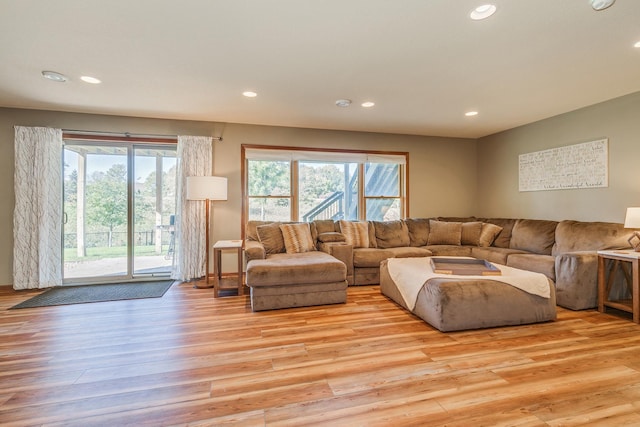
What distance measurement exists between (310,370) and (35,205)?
4.21 meters

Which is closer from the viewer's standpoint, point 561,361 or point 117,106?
point 561,361

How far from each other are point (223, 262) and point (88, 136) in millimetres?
2551

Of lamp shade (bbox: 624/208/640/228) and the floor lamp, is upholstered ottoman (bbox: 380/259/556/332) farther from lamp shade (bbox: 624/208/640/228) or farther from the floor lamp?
the floor lamp

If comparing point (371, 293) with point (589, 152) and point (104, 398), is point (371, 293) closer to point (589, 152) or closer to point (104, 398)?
point (104, 398)

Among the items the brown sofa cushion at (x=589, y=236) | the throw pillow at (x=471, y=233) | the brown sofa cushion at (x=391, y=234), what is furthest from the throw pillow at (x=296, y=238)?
the brown sofa cushion at (x=589, y=236)

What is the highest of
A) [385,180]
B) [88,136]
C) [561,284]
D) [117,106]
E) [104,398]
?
[117,106]

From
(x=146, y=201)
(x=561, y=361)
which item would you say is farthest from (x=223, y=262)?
(x=561, y=361)

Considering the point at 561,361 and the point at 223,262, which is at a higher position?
the point at 223,262

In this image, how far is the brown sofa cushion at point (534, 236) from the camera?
12.7 feet

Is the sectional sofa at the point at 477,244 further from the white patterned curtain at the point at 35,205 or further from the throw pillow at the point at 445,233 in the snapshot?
the white patterned curtain at the point at 35,205

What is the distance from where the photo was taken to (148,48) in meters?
2.31

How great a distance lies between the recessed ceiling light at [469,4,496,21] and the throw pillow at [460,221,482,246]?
3414 mm

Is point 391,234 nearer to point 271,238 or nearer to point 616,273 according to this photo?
point 271,238

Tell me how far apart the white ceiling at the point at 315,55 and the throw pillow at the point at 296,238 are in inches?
62.6
